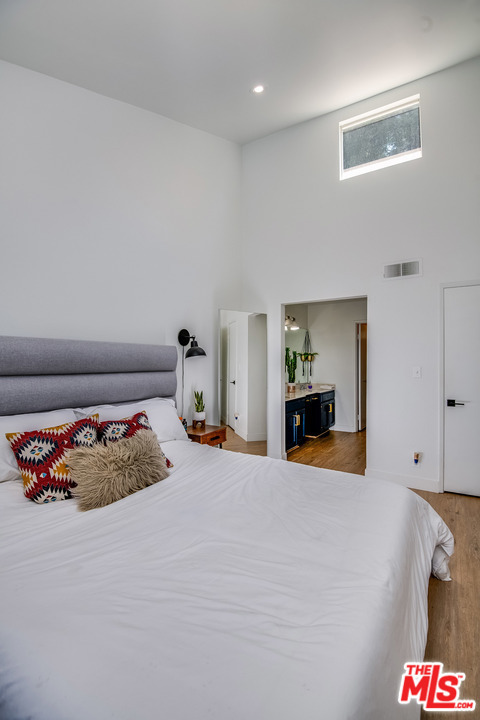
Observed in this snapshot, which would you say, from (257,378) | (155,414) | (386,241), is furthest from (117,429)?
(386,241)

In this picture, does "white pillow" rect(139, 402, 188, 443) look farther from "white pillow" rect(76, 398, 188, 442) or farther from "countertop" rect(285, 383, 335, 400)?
"countertop" rect(285, 383, 335, 400)

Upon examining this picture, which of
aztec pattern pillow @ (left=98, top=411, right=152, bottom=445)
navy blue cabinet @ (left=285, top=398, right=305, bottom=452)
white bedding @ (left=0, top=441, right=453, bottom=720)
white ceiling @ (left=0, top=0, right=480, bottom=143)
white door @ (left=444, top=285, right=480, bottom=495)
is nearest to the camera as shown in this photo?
white bedding @ (left=0, top=441, right=453, bottom=720)

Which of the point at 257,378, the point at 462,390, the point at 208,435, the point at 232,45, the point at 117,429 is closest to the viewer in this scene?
the point at 117,429

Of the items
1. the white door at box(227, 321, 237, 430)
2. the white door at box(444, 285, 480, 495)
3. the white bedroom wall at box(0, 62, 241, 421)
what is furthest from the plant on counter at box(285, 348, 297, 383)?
the white door at box(444, 285, 480, 495)

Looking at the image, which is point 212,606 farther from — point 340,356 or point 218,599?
point 340,356

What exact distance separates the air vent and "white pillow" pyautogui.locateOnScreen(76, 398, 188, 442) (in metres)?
2.57

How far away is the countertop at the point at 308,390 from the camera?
5.11 m

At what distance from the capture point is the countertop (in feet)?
16.8

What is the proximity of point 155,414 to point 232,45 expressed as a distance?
3.02m

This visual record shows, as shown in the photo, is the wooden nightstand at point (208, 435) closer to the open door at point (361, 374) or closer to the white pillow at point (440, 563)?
the white pillow at point (440, 563)

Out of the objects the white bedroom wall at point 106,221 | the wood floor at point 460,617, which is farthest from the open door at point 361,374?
the wood floor at point 460,617

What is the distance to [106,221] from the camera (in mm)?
3223

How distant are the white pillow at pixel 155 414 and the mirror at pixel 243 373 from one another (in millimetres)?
1143

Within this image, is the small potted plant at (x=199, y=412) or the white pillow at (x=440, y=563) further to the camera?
the small potted plant at (x=199, y=412)
